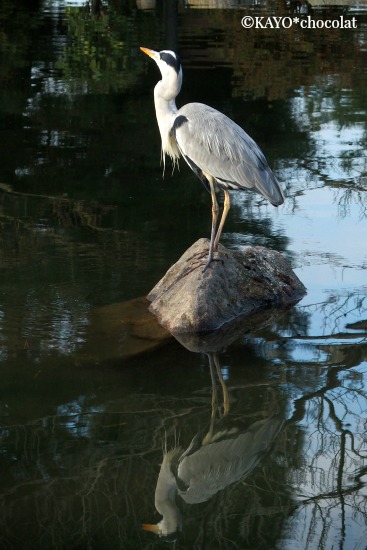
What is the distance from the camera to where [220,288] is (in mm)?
6746

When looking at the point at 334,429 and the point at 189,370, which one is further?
the point at 189,370

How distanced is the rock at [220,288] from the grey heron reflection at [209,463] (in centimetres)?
108

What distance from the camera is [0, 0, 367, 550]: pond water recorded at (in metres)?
4.52

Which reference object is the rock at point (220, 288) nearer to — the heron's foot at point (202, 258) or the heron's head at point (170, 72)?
the heron's foot at point (202, 258)

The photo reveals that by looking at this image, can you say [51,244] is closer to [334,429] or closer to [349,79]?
[334,429]

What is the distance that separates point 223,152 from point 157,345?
→ 5.19ft

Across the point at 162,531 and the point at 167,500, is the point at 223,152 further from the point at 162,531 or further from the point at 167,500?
the point at 162,531

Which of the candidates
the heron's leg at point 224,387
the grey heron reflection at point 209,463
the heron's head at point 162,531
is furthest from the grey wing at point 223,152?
the heron's head at point 162,531

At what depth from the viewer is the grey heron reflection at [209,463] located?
454 centimetres

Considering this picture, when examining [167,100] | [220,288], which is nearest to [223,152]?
[167,100]

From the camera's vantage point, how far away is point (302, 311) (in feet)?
22.7

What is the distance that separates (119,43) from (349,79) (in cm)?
525

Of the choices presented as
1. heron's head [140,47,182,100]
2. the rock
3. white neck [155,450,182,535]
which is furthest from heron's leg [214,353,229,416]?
heron's head [140,47,182,100]

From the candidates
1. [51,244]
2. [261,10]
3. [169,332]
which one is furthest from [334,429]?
[261,10]
